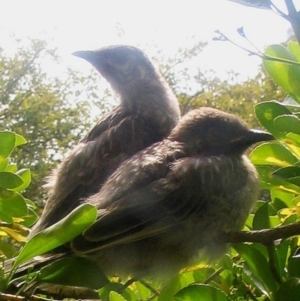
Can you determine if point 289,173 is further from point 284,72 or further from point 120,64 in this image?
point 120,64

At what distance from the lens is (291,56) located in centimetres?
55

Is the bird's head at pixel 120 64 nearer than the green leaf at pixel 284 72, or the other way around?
the green leaf at pixel 284 72

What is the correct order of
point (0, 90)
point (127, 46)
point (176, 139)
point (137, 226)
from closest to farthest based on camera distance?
point (137, 226) < point (176, 139) < point (127, 46) < point (0, 90)

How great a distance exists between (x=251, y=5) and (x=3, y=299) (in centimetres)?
30

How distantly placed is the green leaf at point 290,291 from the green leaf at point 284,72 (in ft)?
0.62

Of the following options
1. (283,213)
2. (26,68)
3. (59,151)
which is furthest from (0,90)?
(283,213)

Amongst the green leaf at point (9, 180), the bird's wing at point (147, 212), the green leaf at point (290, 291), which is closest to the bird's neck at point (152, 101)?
the bird's wing at point (147, 212)

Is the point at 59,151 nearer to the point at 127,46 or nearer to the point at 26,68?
the point at 26,68

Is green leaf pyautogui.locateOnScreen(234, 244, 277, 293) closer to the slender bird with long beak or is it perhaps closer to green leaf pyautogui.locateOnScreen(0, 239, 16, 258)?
the slender bird with long beak

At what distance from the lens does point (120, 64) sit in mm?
1075

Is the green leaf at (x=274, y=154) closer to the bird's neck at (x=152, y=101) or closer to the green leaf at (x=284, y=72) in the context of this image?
the green leaf at (x=284, y=72)

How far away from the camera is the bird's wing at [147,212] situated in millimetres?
514

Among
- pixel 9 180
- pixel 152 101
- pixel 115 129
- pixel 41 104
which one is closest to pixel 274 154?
pixel 9 180

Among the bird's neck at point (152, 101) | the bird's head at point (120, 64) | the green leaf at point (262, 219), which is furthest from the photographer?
the bird's head at point (120, 64)
